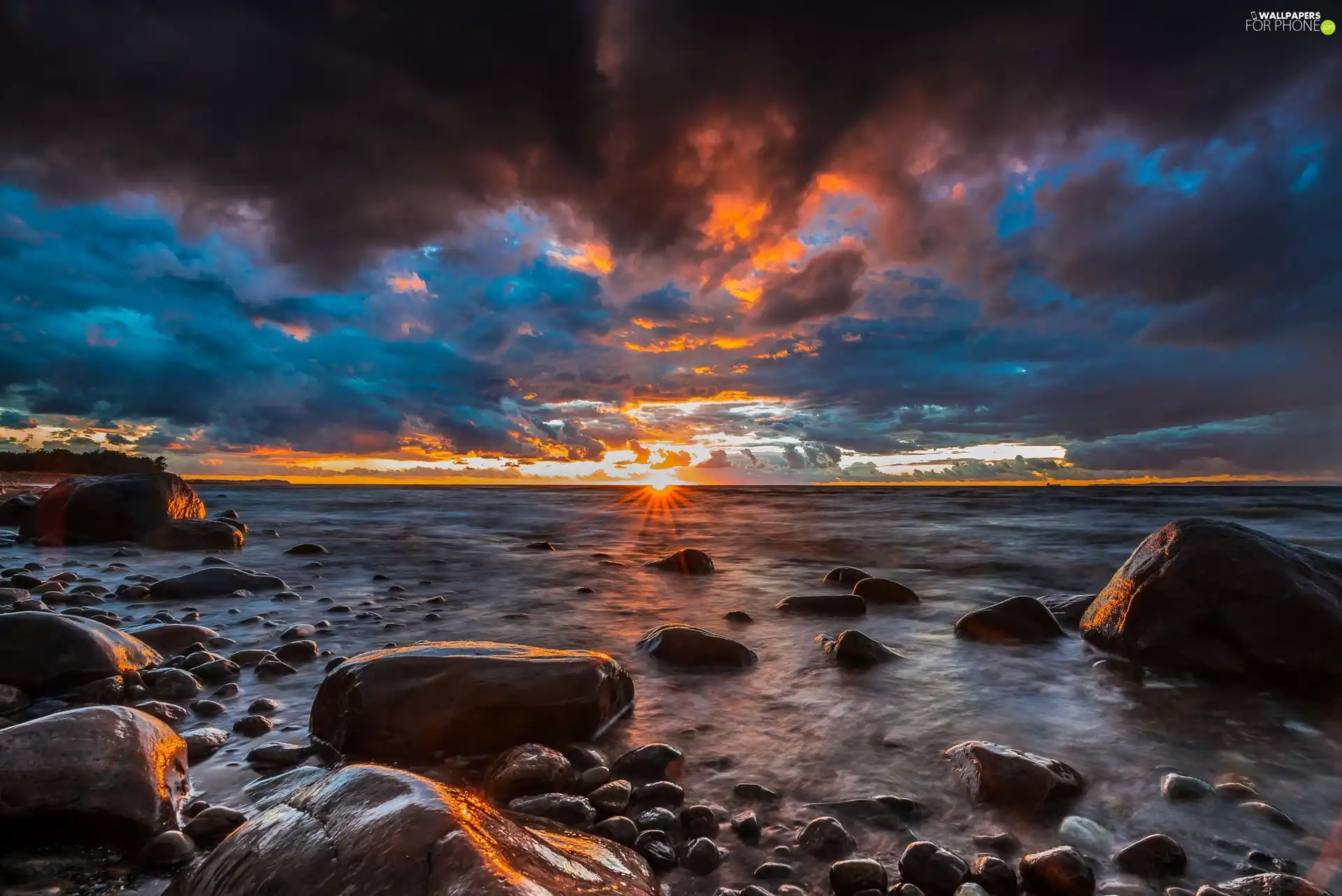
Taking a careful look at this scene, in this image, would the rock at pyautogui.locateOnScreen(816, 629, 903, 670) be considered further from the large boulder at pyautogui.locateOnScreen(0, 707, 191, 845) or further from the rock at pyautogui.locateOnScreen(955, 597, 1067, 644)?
the large boulder at pyautogui.locateOnScreen(0, 707, 191, 845)

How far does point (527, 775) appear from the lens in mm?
2637

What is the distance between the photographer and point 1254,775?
9.37 ft

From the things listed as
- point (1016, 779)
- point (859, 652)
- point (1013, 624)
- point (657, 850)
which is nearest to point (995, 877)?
point (1016, 779)

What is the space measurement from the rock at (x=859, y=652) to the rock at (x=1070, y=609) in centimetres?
205

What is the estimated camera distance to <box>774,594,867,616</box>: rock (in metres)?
6.33

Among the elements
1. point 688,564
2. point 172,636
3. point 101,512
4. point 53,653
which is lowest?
point 688,564

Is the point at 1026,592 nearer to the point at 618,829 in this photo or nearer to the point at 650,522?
the point at 618,829

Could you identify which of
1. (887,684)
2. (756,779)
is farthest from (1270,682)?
(756,779)

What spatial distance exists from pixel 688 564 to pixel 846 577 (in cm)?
248

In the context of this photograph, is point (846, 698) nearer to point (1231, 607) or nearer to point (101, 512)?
point (1231, 607)

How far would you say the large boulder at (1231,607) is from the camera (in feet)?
13.3

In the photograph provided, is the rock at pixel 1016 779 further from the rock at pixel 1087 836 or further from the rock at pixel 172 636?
the rock at pixel 172 636

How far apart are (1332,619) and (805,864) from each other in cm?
442

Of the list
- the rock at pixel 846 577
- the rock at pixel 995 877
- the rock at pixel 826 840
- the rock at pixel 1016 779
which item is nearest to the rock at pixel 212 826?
the rock at pixel 826 840
